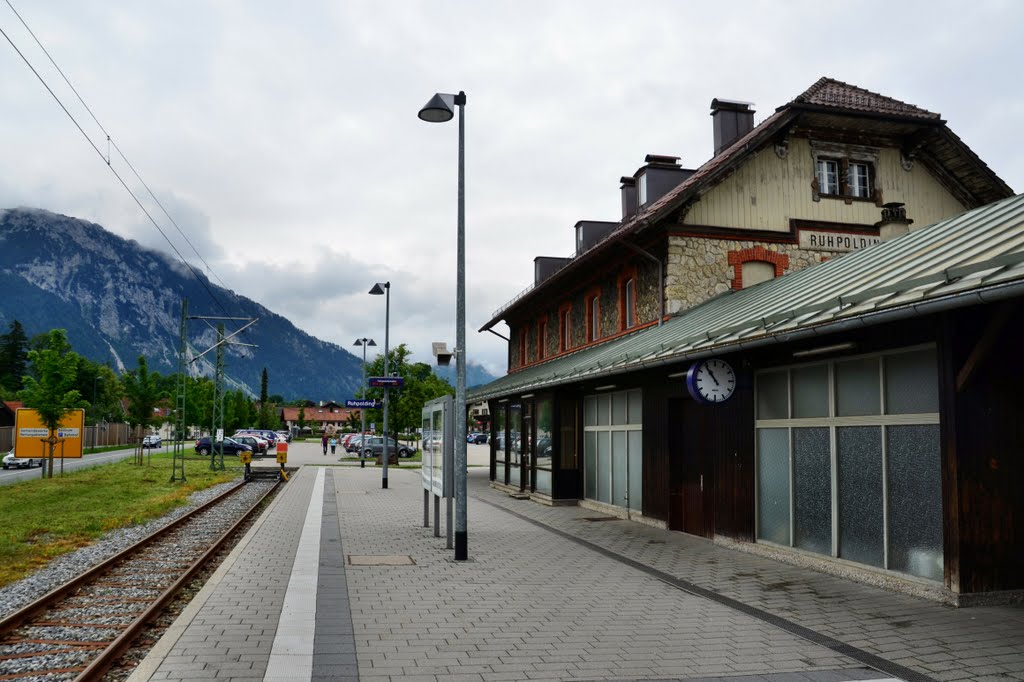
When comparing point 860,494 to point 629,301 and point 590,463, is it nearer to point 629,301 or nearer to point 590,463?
point 590,463

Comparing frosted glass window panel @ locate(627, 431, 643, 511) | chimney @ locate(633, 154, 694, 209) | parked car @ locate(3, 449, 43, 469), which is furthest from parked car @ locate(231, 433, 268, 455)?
frosted glass window panel @ locate(627, 431, 643, 511)

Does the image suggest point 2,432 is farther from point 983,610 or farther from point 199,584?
point 983,610

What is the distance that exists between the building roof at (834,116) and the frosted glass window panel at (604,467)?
14.7ft

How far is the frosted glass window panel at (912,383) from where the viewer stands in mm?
8273

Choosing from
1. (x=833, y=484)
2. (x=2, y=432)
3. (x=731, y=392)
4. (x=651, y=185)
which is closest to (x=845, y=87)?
(x=651, y=185)

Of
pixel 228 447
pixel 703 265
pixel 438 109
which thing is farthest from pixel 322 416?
pixel 438 109

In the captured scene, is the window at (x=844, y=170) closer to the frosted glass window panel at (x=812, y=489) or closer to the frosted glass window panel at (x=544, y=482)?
the frosted glass window panel at (x=544, y=482)

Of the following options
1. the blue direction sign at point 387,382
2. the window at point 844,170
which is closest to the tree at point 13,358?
the blue direction sign at point 387,382

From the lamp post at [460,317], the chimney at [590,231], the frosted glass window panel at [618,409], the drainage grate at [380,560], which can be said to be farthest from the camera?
the chimney at [590,231]

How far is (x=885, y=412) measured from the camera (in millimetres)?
8938

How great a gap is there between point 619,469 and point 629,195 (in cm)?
1172

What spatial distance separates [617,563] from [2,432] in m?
61.0

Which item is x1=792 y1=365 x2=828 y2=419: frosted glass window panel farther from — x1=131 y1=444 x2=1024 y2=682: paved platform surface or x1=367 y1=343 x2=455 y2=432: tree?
x1=367 y1=343 x2=455 y2=432: tree

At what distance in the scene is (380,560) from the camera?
11.0 m
